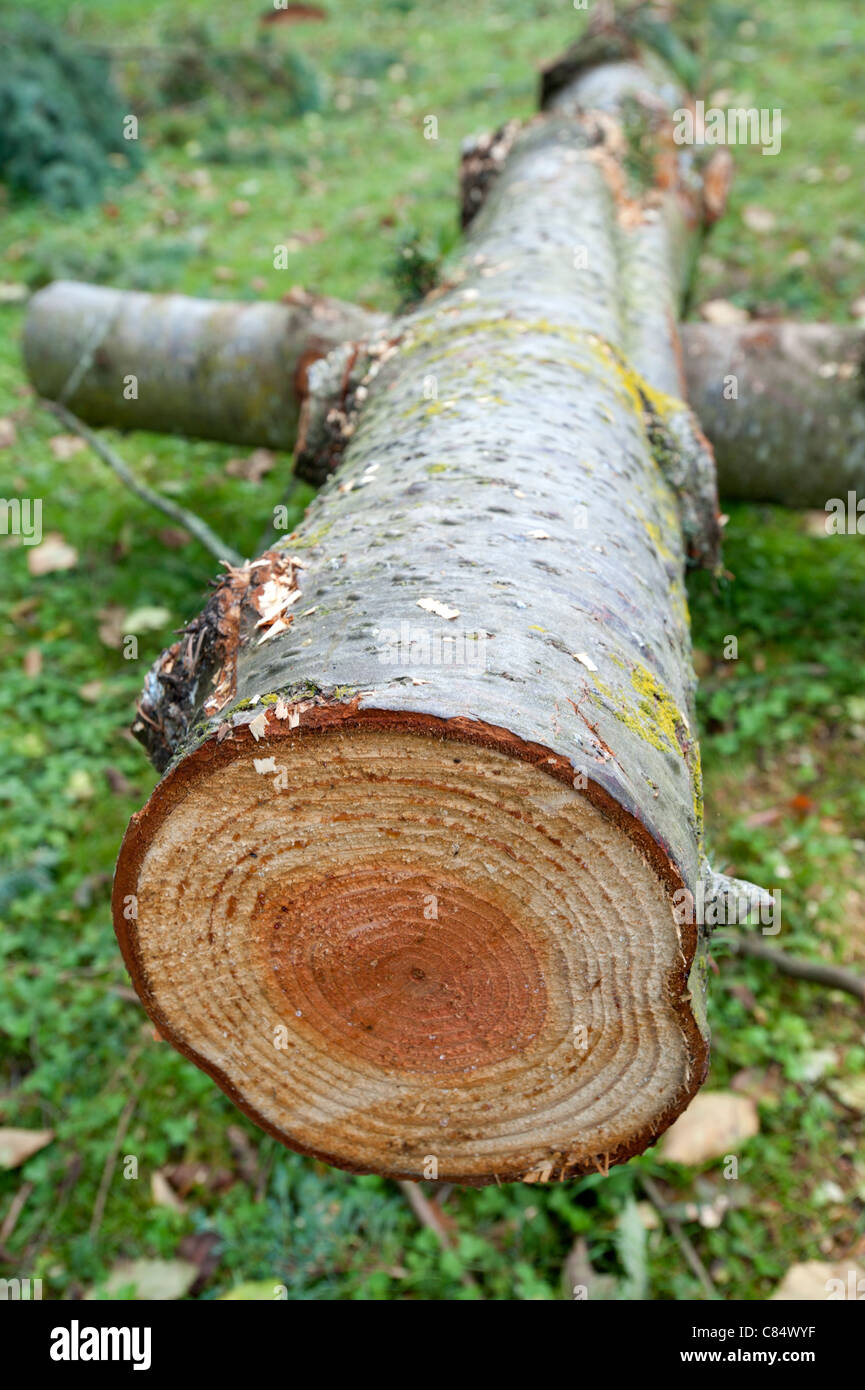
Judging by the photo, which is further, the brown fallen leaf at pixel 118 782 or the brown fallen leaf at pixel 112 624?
the brown fallen leaf at pixel 112 624

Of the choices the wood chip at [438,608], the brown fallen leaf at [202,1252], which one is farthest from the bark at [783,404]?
the brown fallen leaf at [202,1252]

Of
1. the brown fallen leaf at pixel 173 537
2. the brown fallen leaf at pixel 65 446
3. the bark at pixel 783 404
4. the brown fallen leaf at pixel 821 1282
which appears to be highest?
the brown fallen leaf at pixel 65 446

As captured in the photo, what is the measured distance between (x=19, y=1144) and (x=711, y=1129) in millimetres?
1700

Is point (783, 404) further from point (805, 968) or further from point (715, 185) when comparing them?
point (805, 968)

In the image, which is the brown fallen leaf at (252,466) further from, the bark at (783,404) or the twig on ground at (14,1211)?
the twig on ground at (14,1211)

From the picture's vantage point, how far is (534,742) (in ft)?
3.76

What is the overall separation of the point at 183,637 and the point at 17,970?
5.03 ft

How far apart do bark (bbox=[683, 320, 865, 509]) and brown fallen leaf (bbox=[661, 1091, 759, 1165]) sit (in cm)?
212

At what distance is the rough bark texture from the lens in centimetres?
366

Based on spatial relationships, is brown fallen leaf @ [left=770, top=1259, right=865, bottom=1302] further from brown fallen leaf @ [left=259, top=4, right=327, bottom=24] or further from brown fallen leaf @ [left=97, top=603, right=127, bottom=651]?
brown fallen leaf @ [left=259, top=4, right=327, bottom=24]

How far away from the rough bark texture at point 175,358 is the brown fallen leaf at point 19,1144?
252 centimetres

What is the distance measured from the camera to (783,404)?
342cm

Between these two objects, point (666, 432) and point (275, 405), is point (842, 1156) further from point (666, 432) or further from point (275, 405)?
point (275, 405)

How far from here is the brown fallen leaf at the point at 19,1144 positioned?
7.88 ft
